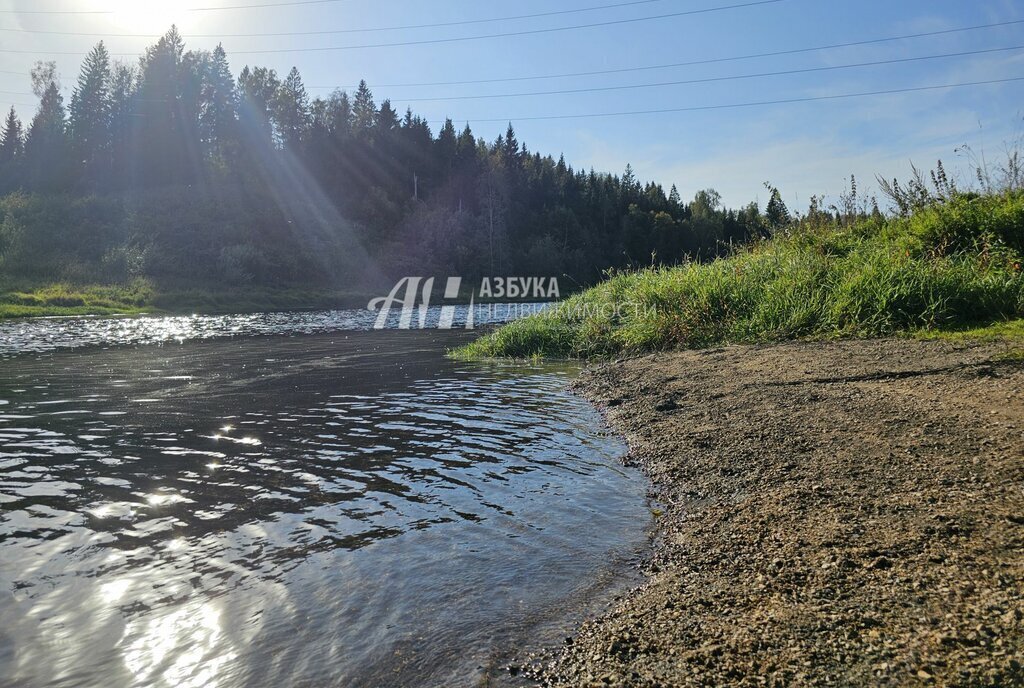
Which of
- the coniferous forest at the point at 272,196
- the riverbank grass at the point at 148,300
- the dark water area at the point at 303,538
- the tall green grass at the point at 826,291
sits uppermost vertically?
the coniferous forest at the point at 272,196

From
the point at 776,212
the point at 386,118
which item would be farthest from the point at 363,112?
the point at 776,212

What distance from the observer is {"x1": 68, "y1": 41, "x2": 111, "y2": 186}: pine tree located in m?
90.7

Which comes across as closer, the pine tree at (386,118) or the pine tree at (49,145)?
the pine tree at (49,145)

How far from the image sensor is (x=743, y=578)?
380cm

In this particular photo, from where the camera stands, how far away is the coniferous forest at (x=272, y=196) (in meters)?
62.5

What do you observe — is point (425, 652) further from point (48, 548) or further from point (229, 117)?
point (229, 117)

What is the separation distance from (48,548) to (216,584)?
62.5 inches

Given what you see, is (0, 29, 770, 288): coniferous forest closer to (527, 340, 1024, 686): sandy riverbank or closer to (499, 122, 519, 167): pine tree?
(499, 122, 519, 167): pine tree

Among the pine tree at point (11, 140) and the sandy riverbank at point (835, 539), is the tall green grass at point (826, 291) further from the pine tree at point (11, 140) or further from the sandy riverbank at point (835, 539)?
the pine tree at point (11, 140)

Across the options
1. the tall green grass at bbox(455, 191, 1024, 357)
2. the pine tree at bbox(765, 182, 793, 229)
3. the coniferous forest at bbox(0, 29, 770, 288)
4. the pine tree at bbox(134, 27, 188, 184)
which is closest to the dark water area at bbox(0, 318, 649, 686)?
the tall green grass at bbox(455, 191, 1024, 357)

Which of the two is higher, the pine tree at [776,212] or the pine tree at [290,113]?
the pine tree at [290,113]

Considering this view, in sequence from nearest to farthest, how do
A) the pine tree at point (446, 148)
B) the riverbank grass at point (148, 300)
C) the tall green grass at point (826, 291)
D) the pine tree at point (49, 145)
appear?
the tall green grass at point (826, 291)
the riverbank grass at point (148, 300)
the pine tree at point (49, 145)
the pine tree at point (446, 148)

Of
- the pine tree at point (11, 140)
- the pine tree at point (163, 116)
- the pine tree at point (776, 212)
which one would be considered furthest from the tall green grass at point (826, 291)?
the pine tree at point (11, 140)

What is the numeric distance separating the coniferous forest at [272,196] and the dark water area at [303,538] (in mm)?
48736
